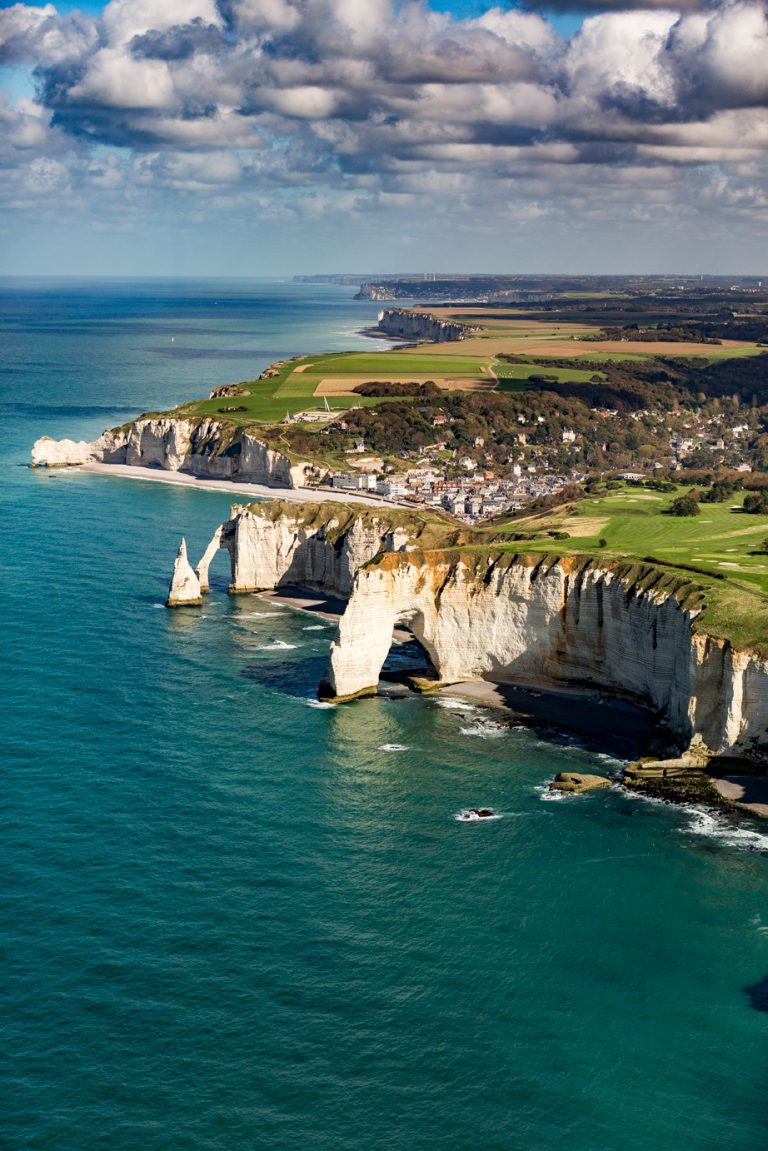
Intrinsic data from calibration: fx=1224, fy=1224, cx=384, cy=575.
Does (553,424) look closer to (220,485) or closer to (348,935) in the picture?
(220,485)

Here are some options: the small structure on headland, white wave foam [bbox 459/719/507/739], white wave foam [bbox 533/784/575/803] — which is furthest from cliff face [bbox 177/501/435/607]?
white wave foam [bbox 533/784/575/803]

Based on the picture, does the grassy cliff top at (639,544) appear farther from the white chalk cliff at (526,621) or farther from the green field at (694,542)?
the white chalk cliff at (526,621)

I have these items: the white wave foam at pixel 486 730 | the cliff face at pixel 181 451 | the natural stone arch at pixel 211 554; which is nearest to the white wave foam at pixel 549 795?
the white wave foam at pixel 486 730

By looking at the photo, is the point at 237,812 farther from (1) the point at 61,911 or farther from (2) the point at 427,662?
(2) the point at 427,662

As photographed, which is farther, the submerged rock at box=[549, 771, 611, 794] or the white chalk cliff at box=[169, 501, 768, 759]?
the white chalk cliff at box=[169, 501, 768, 759]

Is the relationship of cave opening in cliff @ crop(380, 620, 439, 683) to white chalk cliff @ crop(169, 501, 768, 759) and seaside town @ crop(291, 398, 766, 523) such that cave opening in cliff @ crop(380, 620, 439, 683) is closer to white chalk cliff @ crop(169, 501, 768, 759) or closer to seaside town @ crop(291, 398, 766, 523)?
white chalk cliff @ crop(169, 501, 768, 759)
